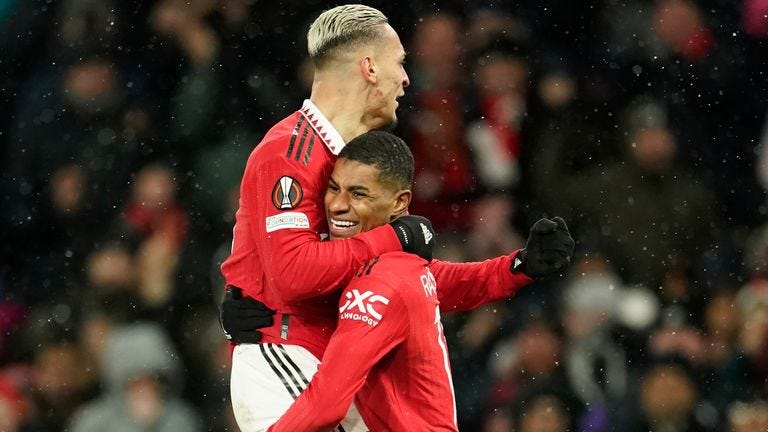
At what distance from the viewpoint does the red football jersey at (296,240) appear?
3172 millimetres

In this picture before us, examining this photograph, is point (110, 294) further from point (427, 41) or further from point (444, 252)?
point (427, 41)

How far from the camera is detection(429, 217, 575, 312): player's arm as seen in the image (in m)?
3.64

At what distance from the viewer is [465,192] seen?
19.6 ft

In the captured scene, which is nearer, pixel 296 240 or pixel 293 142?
pixel 296 240

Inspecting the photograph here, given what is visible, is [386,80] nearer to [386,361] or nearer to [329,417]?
[386,361]

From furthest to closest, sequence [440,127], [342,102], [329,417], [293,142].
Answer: [440,127]
[342,102]
[293,142]
[329,417]

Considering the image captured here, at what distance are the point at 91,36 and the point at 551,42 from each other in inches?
97.1

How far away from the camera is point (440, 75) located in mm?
6141

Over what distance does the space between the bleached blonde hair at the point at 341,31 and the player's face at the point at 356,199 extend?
1.49 ft

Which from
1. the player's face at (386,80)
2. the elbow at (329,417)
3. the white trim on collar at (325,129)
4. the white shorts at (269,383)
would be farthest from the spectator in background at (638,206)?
the elbow at (329,417)

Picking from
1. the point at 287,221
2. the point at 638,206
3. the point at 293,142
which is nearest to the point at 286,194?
the point at 287,221

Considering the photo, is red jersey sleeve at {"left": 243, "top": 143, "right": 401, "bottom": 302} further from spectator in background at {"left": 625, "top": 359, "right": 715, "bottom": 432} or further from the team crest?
spectator in background at {"left": 625, "top": 359, "right": 715, "bottom": 432}

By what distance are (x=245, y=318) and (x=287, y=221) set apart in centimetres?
36

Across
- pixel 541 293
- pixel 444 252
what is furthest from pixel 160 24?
pixel 541 293
